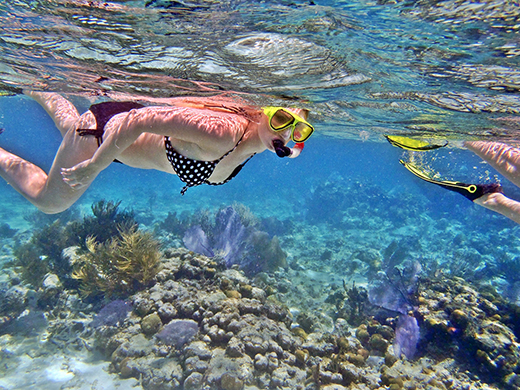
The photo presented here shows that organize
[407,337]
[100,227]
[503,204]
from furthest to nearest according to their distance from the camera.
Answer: [100,227], [407,337], [503,204]

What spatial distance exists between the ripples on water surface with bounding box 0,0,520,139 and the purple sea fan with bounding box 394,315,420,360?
5888mm

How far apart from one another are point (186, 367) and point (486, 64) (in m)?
7.90

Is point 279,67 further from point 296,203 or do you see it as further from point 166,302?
point 296,203

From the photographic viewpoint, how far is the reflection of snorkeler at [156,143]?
8.76 ft

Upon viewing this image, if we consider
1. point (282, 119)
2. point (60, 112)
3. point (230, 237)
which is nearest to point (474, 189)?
point (282, 119)

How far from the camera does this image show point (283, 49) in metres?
5.25

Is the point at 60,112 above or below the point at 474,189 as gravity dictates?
above

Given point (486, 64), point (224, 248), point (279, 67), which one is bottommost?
point (224, 248)

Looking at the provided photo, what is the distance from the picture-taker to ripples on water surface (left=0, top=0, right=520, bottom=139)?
3881 mm

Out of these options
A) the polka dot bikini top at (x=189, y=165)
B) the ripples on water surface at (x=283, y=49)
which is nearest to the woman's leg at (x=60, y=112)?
the ripples on water surface at (x=283, y=49)

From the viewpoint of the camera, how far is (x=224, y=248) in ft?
36.3

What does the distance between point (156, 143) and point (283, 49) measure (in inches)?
131

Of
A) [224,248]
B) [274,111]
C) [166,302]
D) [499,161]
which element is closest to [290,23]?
[274,111]

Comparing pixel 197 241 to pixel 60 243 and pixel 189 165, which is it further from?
pixel 189 165
